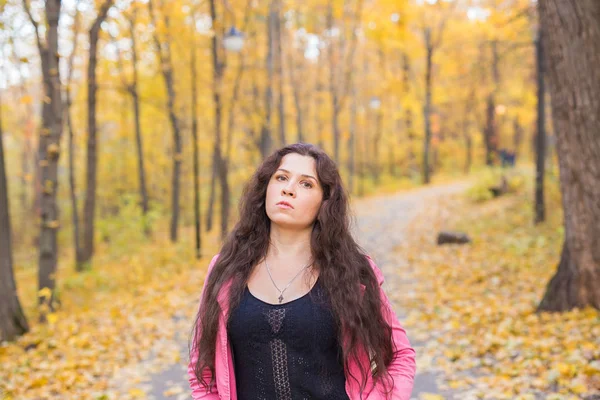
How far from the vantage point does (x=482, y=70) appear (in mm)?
13352

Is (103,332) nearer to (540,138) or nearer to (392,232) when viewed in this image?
(392,232)

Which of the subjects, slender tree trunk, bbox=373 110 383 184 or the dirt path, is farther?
slender tree trunk, bbox=373 110 383 184

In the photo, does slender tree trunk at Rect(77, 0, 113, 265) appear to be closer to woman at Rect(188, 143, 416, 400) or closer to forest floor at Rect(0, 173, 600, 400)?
forest floor at Rect(0, 173, 600, 400)

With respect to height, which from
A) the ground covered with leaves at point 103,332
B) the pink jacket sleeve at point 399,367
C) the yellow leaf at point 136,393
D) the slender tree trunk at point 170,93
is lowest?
the ground covered with leaves at point 103,332

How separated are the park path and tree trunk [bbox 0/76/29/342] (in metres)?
2.25

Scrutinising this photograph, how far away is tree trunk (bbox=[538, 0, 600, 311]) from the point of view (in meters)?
5.60

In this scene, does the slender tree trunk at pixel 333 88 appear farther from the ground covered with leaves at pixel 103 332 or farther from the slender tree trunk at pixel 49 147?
the slender tree trunk at pixel 49 147

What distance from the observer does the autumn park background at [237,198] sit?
223 inches

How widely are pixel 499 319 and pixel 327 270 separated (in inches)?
206

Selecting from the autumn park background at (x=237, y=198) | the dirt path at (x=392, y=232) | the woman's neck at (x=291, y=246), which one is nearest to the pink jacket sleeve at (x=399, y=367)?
the woman's neck at (x=291, y=246)

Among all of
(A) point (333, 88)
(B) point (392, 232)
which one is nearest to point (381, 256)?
(B) point (392, 232)

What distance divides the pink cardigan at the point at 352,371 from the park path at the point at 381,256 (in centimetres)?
46

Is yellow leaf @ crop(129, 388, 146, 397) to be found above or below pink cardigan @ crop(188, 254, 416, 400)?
below

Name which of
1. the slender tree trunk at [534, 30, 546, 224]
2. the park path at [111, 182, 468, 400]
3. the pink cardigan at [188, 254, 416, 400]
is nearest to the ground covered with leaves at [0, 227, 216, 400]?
the park path at [111, 182, 468, 400]
